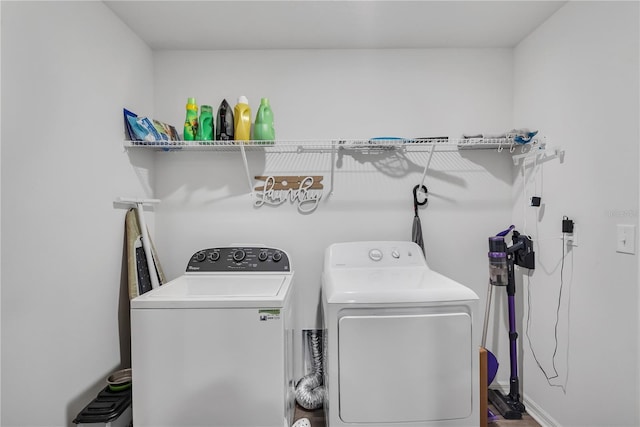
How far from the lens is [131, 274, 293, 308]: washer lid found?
4.65 feet

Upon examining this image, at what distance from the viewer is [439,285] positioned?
1.61 meters

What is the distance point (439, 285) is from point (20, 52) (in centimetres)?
211

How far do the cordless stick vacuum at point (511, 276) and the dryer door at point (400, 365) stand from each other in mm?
637

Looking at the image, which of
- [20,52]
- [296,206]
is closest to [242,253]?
[296,206]

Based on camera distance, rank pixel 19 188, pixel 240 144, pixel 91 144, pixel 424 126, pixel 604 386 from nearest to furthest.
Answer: pixel 19 188, pixel 604 386, pixel 91 144, pixel 240 144, pixel 424 126

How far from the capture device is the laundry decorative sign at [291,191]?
229 centimetres

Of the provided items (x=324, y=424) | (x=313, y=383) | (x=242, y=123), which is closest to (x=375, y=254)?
(x=313, y=383)

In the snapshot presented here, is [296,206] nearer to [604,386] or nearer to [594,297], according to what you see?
[594,297]

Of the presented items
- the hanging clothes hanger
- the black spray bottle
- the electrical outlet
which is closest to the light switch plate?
the electrical outlet

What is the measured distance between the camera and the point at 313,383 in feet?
7.02

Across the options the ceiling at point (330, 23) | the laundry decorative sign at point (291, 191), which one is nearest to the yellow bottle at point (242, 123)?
the laundry decorative sign at point (291, 191)

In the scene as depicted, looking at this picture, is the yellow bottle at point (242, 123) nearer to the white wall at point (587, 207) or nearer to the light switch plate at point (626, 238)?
the white wall at point (587, 207)

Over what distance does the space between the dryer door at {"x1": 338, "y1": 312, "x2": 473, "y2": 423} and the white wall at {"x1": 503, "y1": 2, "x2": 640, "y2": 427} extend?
Result: 2.37ft

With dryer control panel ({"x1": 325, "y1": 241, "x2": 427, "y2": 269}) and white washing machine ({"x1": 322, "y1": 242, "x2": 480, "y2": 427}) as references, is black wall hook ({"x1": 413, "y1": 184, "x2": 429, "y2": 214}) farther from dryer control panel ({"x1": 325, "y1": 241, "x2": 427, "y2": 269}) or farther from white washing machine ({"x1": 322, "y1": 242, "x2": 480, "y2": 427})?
white washing machine ({"x1": 322, "y1": 242, "x2": 480, "y2": 427})
